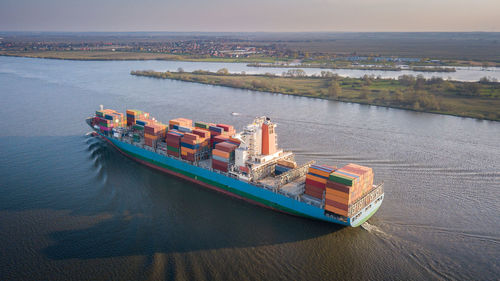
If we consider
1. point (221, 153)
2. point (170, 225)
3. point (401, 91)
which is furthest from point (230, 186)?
point (401, 91)

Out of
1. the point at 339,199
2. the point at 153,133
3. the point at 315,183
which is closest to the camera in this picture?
the point at 339,199

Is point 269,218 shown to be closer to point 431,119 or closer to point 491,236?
point 491,236

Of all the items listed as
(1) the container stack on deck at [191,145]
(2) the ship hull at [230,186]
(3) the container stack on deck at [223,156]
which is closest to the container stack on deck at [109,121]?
(2) the ship hull at [230,186]

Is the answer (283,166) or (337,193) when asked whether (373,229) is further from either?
(283,166)

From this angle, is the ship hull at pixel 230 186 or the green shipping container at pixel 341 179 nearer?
the green shipping container at pixel 341 179

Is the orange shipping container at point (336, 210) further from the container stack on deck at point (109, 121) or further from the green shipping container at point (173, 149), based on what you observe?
the container stack on deck at point (109, 121)

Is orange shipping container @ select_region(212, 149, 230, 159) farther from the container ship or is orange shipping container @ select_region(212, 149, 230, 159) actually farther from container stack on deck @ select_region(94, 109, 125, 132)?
container stack on deck @ select_region(94, 109, 125, 132)
